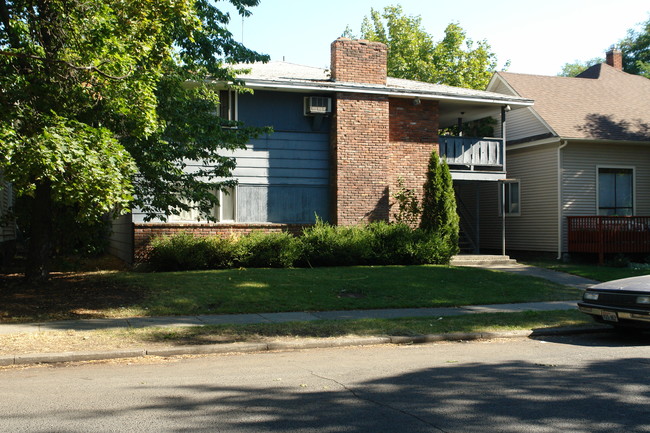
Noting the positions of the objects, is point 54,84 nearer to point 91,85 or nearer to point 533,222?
point 91,85

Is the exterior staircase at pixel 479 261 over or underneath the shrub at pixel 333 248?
underneath

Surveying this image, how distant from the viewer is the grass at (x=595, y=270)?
58.2ft

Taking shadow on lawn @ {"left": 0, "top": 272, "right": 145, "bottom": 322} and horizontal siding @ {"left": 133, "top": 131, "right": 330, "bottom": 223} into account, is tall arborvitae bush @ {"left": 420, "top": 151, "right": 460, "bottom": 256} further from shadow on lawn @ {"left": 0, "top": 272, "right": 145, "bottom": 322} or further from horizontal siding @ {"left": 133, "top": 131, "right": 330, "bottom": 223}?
shadow on lawn @ {"left": 0, "top": 272, "right": 145, "bottom": 322}

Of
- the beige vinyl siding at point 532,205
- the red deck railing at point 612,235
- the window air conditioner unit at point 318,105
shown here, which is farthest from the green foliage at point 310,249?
the beige vinyl siding at point 532,205

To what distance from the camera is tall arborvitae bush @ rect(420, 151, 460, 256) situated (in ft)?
64.6

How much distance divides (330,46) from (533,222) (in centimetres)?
1062

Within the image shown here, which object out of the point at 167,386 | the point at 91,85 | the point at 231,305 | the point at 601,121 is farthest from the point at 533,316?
the point at 601,121

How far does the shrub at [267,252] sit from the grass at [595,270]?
849 cm

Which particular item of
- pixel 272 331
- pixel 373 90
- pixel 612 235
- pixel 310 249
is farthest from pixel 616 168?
pixel 272 331

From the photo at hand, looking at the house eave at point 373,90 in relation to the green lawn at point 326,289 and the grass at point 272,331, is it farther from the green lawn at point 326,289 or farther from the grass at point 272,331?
the grass at point 272,331

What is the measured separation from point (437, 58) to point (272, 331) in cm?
3773

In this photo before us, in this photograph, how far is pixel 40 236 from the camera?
13.7m

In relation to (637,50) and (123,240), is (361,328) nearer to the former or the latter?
(123,240)

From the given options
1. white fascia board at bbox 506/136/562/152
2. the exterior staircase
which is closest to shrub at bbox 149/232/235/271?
the exterior staircase
